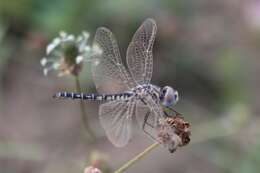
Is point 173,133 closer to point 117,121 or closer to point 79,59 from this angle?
point 117,121

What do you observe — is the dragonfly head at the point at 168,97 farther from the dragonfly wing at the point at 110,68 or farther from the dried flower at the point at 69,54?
the dried flower at the point at 69,54

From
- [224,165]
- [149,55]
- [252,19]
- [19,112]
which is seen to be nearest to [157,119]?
[149,55]

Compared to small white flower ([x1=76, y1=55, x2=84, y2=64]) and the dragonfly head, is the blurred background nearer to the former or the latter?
small white flower ([x1=76, y1=55, x2=84, y2=64])

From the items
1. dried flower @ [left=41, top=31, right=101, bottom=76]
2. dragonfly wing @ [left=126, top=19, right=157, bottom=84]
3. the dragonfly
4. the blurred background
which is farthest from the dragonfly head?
the blurred background

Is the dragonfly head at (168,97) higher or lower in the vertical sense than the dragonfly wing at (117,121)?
higher

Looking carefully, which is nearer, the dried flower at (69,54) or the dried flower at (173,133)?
the dried flower at (173,133)

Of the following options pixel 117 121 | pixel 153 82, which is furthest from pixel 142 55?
pixel 153 82

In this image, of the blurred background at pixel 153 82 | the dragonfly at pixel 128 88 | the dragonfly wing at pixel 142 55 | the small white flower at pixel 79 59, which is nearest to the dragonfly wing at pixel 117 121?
the dragonfly at pixel 128 88
